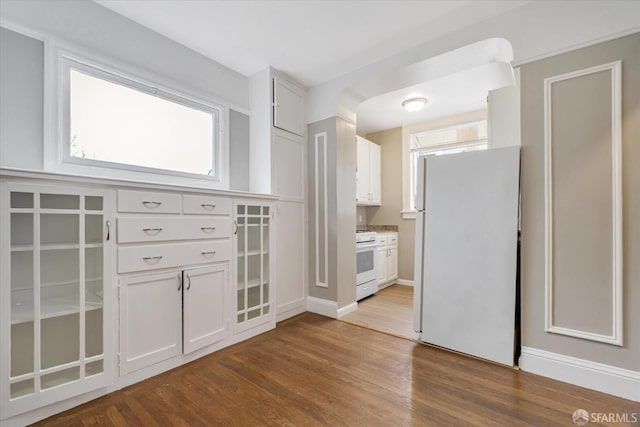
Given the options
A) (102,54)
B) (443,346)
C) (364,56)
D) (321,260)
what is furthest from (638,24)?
(102,54)

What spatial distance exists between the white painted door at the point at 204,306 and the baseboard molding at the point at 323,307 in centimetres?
115

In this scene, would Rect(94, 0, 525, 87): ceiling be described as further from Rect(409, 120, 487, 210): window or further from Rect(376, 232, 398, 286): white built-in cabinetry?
Rect(376, 232, 398, 286): white built-in cabinetry

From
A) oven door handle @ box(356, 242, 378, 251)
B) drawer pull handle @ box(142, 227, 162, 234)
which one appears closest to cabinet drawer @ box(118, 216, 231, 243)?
drawer pull handle @ box(142, 227, 162, 234)

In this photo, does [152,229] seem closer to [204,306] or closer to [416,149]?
[204,306]

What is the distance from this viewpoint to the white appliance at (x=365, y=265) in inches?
144

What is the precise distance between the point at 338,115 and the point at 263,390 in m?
2.64

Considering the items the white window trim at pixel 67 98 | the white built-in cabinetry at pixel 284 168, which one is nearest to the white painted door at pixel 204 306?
the white built-in cabinetry at pixel 284 168

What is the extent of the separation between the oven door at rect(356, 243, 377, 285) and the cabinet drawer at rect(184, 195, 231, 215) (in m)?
1.89

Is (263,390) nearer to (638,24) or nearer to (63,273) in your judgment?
(63,273)

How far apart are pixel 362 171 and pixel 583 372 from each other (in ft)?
11.2

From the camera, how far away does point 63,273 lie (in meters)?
1.61

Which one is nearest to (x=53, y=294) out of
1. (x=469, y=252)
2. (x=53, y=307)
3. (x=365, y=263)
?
(x=53, y=307)

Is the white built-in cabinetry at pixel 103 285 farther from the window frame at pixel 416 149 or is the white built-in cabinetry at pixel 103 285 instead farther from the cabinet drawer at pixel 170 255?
the window frame at pixel 416 149

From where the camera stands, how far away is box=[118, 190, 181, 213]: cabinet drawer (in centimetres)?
178
